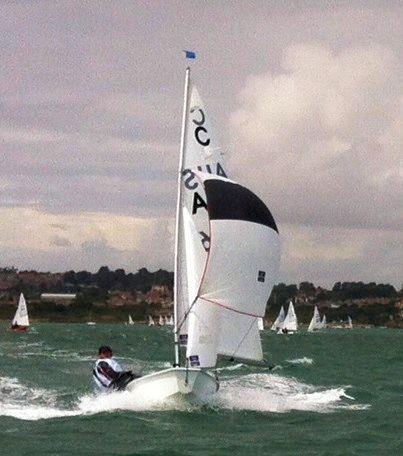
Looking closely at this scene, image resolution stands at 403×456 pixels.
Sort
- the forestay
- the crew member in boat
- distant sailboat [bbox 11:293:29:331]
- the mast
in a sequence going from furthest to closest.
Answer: distant sailboat [bbox 11:293:29:331], the mast, the crew member in boat, the forestay

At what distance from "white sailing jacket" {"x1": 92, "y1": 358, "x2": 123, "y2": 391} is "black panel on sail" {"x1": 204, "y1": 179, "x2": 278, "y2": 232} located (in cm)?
417

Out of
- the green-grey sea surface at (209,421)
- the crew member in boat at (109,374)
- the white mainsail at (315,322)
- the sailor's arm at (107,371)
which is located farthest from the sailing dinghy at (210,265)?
the white mainsail at (315,322)

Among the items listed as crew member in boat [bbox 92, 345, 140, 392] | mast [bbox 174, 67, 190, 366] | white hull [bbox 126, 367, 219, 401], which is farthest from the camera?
mast [bbox 174, 67, 190, 366]

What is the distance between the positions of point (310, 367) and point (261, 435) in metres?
28.9

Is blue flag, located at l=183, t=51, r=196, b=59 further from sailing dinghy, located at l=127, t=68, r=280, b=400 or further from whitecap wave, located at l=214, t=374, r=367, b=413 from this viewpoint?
whitecap wave, located at l=214, t=374, r=367, b=413

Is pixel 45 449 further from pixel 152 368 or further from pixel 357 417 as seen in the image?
pixel 152 368

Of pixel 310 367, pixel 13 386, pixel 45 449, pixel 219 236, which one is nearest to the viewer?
pixel 45 449

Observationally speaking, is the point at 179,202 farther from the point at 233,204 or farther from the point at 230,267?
the point at 230,267

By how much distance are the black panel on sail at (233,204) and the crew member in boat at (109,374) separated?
411cm

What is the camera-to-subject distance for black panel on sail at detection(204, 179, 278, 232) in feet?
85.1

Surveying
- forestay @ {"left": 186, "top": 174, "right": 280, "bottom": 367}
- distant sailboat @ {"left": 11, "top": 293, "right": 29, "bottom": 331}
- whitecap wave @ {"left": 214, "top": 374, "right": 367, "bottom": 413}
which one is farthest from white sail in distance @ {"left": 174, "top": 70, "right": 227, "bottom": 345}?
distant sailboat @ {"left": 11, "top": 293, "right": 29, "bottom": 331}

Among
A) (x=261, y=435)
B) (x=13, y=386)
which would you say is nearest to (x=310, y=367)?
(x=13, y=386)

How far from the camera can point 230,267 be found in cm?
2592

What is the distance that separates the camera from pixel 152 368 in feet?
161
